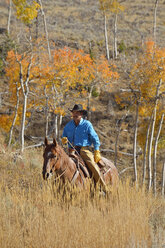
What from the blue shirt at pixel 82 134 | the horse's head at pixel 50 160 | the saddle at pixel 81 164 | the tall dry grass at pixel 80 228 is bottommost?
the tall dry grass at pixel 80 228

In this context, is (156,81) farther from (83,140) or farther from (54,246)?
(54,246)

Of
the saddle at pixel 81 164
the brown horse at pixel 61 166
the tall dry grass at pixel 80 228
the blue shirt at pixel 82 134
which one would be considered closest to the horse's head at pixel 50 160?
the brown horse at pixel 61 166

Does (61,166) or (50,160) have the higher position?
(50,160)

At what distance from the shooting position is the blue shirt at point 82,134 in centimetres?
647

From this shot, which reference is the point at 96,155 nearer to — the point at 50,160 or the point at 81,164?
the point at 81,164

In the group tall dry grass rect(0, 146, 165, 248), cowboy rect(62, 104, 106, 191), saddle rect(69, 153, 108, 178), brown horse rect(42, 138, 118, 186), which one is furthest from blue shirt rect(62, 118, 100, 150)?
tall dry grass rect(0, 146, 165, 248)

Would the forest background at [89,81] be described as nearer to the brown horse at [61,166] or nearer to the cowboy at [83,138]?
the cowboy at [83,138]

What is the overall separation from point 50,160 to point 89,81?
80.1 feet

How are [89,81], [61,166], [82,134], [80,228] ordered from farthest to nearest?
[89,81] < [82,134] < [61,166] < [80,228]

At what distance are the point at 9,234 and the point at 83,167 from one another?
2590 mm

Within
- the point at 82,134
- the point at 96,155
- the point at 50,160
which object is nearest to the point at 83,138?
the point at 82,134

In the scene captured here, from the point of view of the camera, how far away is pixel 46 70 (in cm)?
2275

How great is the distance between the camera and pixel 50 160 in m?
5.35

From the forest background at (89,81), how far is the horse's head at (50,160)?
1.58 meters
